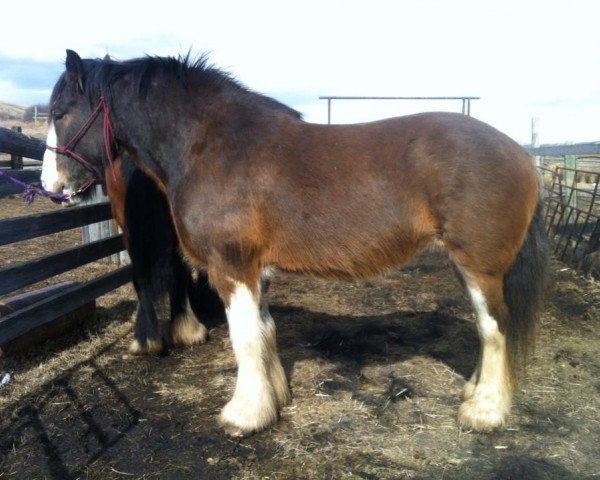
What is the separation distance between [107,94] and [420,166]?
232 centimetres

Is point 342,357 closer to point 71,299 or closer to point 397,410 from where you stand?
point 397,410

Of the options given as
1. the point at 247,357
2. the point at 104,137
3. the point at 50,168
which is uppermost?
the point at 104,137

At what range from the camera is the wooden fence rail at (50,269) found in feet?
13.3

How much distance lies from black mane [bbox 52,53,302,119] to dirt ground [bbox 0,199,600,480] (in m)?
1.43

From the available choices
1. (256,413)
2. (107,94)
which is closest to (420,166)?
(256,413)

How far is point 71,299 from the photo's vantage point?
4.91m

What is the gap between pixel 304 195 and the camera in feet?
11.4

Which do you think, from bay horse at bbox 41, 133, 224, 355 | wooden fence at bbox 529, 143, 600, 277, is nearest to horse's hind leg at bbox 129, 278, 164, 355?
bay horse at bbox 41, 133, 224, 355

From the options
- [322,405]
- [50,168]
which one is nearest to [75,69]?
[50,168]

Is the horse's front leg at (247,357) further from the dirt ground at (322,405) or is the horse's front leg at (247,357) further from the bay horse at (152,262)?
the bay horse at (152,262)

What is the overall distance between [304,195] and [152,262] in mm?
2012

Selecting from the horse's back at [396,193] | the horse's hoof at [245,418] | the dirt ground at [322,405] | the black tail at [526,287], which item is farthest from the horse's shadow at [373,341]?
the horse's back at [396,193]

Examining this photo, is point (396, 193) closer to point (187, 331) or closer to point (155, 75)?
point (155, 75)

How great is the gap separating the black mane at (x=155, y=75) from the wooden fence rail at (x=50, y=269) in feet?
3.87
